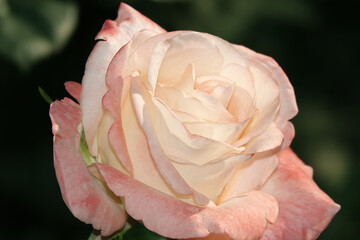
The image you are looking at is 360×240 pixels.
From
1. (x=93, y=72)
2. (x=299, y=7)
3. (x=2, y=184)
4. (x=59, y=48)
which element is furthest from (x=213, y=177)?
(x=299, y=7)

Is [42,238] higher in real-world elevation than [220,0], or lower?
lower

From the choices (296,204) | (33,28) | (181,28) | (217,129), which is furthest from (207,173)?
(181,28)

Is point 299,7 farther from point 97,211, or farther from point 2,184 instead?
point 97,211

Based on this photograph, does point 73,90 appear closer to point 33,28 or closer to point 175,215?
point 175,215

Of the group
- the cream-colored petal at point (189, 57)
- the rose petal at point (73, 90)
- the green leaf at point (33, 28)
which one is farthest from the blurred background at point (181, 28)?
the cream-colored petal at point (189, 57)

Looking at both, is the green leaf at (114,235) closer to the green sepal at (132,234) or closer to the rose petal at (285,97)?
the green sepal at (132,234)

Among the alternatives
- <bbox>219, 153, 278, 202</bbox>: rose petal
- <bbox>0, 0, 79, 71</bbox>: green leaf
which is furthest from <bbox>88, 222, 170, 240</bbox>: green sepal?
<bbox>0, 0, 79, 71</bbox>: green leaf

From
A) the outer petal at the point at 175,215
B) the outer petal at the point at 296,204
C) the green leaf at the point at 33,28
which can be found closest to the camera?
the outer petal at the point at 175,215
